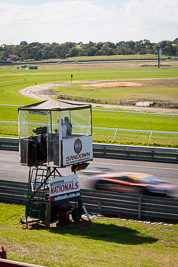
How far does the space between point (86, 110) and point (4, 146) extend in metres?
14.8

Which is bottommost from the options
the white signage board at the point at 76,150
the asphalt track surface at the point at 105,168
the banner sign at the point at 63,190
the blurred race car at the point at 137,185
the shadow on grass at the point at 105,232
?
the asphalt track surface at the point at 105,168

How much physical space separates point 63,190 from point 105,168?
8.45 meters

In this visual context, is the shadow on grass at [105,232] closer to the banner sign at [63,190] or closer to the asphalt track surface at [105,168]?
the banner sign at [63,190]

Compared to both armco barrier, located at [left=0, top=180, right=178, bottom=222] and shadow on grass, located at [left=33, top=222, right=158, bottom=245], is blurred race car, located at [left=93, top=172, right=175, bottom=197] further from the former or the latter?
shadow on grass, located at [left=33, top=222, right=158, bottom=245]

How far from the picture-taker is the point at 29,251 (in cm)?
819

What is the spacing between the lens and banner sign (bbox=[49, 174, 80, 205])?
12.4 m

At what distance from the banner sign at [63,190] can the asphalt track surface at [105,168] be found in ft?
13.8

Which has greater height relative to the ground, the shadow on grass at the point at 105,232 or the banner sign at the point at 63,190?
the banner sign at the point at 63,190

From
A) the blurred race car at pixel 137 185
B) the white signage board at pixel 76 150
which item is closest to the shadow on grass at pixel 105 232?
the white signage board at pixel 76 150

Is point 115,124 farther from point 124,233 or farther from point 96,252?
point 96,252

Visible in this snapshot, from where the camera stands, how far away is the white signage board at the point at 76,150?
498 inches

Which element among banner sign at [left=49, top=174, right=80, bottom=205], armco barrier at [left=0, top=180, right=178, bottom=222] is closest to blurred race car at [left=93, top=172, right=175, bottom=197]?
armco barrier at [left=0, top=180, right=178, bottom=222]

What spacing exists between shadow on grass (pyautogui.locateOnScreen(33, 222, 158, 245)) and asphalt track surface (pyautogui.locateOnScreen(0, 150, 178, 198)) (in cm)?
500

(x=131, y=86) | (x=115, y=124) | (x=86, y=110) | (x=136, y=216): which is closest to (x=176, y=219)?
(x=136, y=216)
